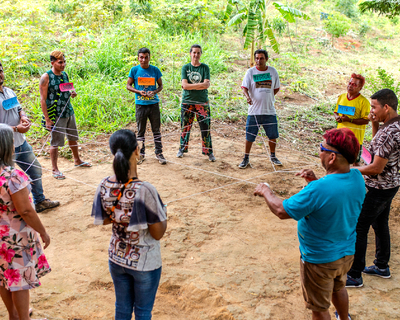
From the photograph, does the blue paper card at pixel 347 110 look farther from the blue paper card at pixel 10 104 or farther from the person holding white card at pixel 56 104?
the blue paper card at pixel 10 104

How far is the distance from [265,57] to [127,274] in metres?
3.98

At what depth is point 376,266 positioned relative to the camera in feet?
9.78

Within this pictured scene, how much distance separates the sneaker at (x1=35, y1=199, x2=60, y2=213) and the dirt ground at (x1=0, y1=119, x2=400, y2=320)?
8 cm

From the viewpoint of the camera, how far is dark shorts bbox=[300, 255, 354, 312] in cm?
201

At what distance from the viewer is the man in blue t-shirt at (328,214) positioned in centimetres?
187

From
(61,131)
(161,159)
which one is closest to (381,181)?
(161,159)

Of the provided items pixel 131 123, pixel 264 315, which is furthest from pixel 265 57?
pixel 264 315

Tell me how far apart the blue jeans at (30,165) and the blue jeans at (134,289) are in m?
2.13

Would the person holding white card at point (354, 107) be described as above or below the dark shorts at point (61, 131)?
above

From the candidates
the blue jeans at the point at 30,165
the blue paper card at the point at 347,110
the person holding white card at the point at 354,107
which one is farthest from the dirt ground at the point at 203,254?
the blue paper card at the point at 347,110

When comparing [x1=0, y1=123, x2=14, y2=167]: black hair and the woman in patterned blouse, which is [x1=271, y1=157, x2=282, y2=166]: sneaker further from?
[x1=0, y1=123, x2=14, y2=167]: black hair

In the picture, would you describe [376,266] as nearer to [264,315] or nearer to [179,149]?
[264,315]

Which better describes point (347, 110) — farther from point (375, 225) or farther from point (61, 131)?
point (61, 131)

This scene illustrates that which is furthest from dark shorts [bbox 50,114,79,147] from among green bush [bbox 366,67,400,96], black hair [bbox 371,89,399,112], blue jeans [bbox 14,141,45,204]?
green bush [bbox 366,67,400,96]
